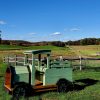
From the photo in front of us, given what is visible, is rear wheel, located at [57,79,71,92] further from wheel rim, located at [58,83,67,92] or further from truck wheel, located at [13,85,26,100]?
truck wheel, located at [13,85,26,100]

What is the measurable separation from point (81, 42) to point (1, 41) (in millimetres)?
34787

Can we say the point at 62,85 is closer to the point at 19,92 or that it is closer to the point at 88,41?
the point at 19,92

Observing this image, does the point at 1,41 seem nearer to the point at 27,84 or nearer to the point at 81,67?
the point at 81,67

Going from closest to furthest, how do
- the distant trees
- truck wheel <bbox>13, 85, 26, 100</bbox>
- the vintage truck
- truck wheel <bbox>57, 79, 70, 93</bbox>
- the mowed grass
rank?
truck wheel <bbox>13, 85, 26, 100</bbox> → the vintage truck → truck wheel <bbox>57, 79, 70, 93</bbox> → the mowed grass → the distant trees

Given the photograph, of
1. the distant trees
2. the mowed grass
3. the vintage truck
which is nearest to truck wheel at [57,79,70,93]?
the vintage truck

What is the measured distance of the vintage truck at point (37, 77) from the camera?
14.3 metres

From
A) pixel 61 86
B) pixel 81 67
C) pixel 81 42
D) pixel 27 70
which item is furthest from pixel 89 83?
pixel 81 42

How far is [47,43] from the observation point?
136000 mm

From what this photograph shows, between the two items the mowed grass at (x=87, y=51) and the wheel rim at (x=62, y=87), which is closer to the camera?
the wheel rim at (x=62, y=87)

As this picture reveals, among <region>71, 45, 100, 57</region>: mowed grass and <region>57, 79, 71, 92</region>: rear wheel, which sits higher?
<region>57, 79, 71, 92</region>: rear wheel

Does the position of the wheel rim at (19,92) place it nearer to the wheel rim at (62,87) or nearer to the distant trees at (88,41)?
the wheel rim at (62,87)

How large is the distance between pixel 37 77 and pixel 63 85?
1.44 m

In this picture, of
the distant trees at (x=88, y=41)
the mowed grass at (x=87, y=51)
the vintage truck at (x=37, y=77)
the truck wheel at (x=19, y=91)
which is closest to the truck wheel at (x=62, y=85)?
the vintage truck at (x=37, y=77)

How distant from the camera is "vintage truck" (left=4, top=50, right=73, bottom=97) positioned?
561 inches
